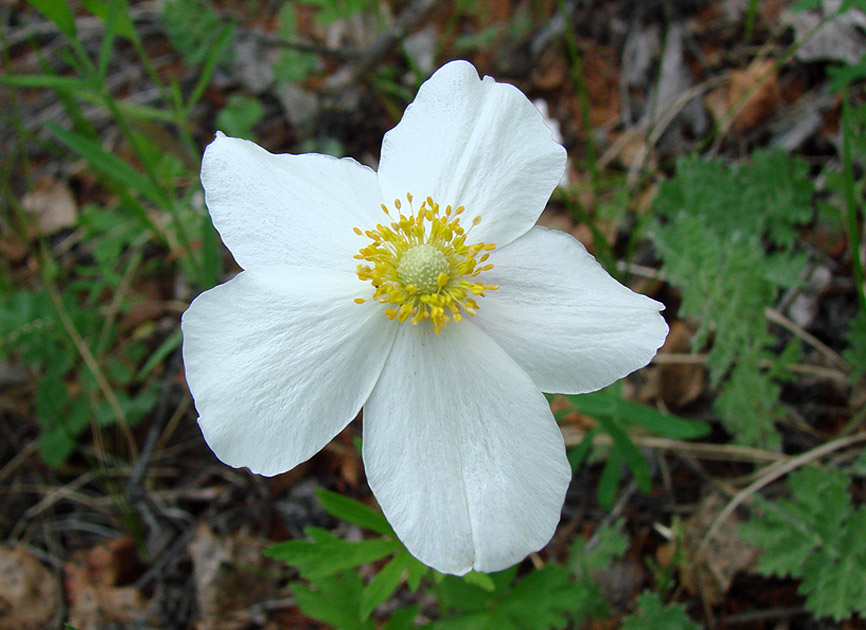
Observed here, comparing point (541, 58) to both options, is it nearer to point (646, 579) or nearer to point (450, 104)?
point (450, 104)

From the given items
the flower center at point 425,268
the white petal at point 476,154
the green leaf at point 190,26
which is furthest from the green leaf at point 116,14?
the flower center at point 425,268

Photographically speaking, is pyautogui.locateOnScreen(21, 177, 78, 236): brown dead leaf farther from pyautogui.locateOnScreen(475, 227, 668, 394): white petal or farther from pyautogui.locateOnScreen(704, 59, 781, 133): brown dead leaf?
pyautogui.locateOnScreen(704, 59, 781, 133): brown dead leaf

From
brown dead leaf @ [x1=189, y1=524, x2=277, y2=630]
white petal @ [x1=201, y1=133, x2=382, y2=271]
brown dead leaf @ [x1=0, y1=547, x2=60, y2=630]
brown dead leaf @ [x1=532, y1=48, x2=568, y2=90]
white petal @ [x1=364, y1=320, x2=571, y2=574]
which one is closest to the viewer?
white petal @ [x1=364, y1=320, x2=571, y2=574]

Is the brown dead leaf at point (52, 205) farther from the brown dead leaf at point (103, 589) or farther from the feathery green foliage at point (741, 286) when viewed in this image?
the feathery green foliage at point (741, 286)

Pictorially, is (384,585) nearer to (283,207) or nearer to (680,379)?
(283,207)

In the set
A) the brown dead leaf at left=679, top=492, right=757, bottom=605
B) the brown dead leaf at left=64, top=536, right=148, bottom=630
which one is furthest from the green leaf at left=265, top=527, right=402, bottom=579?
the brown dead leaf at left=64, top=536, right=148, bottom=630

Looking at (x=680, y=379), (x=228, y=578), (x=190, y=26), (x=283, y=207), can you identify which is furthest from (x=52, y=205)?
(x=680, y=379)

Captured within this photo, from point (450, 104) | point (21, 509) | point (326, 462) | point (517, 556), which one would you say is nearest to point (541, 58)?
point (450, 104)

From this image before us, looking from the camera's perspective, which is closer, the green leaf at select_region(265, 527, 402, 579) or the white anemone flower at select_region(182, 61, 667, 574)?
the white anemone flower at select_region(182, 61, 667, 574)
